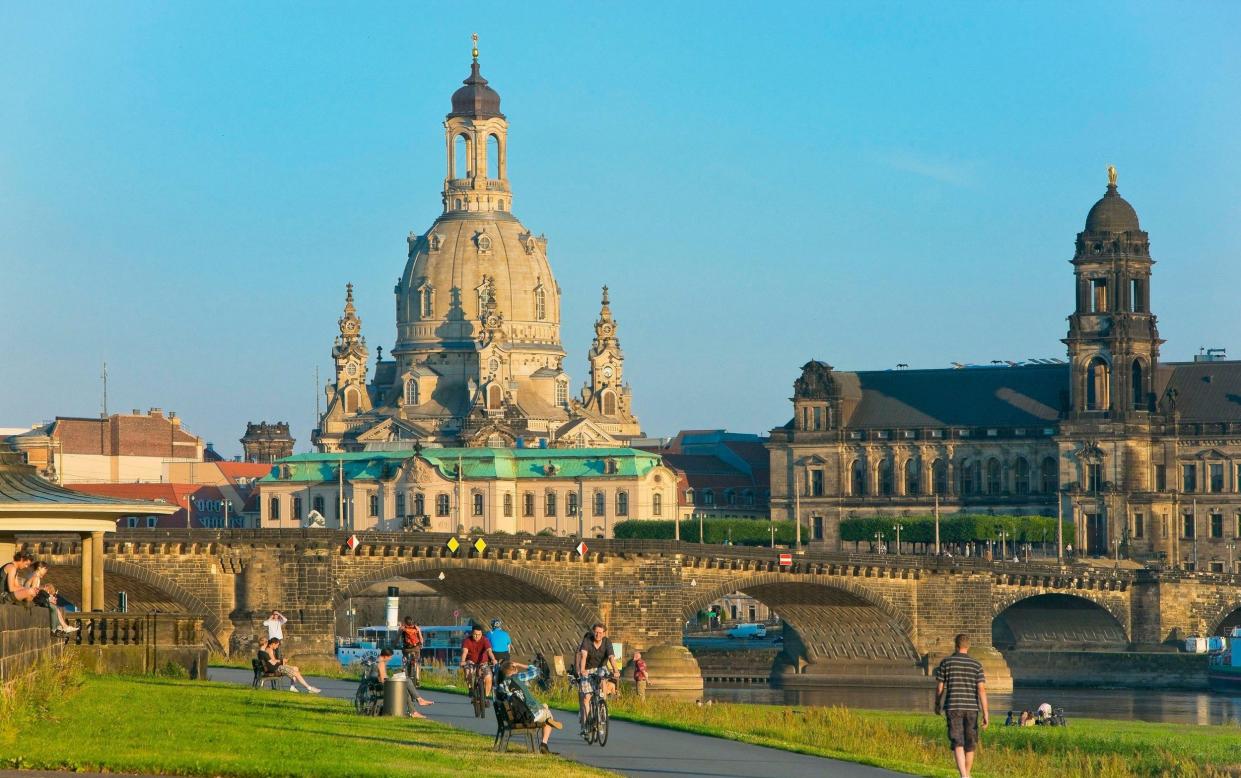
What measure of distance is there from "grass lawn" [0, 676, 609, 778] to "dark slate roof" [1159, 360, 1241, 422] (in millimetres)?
126803

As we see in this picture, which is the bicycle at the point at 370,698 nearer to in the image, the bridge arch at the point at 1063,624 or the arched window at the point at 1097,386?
the bridge arch at the point at 1063,624

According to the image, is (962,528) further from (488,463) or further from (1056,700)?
(1056,700)

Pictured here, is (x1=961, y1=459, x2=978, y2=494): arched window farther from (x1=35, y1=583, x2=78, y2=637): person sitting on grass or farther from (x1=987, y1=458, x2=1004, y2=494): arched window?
(x1=35, y1=583, x2=78, y2=637): person sitting on grass

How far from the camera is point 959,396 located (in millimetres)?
173250

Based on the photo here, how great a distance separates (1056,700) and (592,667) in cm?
5774

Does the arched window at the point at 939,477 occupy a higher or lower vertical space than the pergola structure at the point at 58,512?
higher

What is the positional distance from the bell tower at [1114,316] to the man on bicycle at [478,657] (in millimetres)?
118665

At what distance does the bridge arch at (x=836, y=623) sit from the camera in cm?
9800

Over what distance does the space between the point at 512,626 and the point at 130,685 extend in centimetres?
5785

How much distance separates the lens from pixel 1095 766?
48188 millimetres

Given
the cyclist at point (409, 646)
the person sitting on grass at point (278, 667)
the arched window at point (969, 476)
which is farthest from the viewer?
the arched window at point (969, 476)

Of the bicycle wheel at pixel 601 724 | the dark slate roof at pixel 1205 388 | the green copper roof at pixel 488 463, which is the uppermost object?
the dark slate roof at pixel 1205 388

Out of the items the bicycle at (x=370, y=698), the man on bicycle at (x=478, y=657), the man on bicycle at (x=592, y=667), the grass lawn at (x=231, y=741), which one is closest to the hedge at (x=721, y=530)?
the man on bicycle at (x=478, y=657)

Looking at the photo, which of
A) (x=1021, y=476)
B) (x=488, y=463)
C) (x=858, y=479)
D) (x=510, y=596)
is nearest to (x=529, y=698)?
(x=510, y=596)
